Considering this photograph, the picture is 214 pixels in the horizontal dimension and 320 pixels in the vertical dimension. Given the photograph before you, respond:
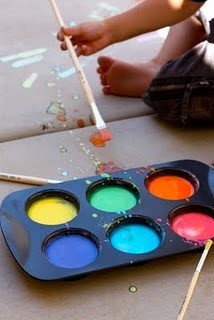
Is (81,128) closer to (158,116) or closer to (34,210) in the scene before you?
(158,116)

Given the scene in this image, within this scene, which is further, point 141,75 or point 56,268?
point 141,75

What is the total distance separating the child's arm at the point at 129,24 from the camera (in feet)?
3.39

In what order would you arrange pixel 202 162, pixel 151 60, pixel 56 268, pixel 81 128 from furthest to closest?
pixel 151 60
pixel 81 128
pixel 202 162
pixel 56 268

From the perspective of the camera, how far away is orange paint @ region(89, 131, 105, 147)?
3.34 feet

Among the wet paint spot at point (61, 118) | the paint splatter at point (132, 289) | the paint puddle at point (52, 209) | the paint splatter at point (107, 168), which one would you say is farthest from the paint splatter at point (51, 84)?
the paint splatter at point (132, 289)

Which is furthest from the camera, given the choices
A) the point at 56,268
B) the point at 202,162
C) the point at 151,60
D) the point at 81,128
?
the point at 151,60

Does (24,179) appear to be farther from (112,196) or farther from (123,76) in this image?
(123,76)

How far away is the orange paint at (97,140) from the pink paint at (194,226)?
9.1 inches

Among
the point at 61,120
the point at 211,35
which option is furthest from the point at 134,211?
the point at 211,35

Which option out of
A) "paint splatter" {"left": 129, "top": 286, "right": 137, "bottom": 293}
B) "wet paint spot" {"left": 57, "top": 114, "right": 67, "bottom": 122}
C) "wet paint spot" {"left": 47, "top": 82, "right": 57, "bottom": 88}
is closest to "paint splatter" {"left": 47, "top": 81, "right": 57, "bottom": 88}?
"wet paint spot" {"left": 47, "top": 82, "right": 57, "bottom": 88}

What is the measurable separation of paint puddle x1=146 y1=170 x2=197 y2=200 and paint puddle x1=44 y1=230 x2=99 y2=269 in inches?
5.3

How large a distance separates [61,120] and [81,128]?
0.04 meters

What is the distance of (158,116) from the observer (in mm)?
1104

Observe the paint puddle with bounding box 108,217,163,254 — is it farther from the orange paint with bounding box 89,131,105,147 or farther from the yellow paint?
the orange paint with bounding box 89,131,105,147
